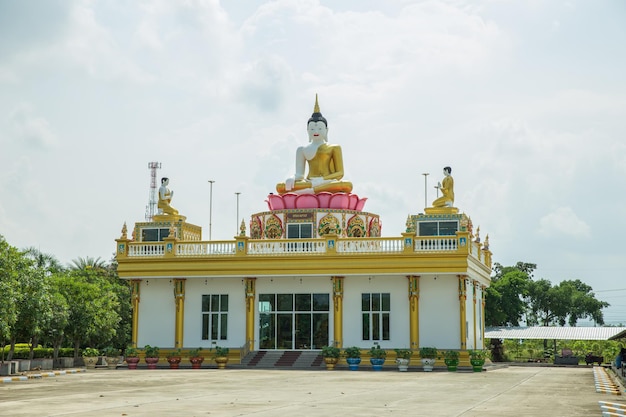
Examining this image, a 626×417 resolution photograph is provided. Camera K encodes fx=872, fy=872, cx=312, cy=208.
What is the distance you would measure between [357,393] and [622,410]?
257 inches

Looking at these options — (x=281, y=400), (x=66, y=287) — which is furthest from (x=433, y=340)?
(x=281, y=400)

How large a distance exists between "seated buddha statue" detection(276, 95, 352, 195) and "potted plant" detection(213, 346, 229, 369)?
1059cm

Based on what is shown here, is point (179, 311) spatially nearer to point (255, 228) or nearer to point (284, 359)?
point (284, 359)

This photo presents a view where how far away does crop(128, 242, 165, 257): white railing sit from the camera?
41375 millimetres

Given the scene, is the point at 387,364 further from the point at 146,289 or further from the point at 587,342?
the point at 587,342

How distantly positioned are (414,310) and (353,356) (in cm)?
343

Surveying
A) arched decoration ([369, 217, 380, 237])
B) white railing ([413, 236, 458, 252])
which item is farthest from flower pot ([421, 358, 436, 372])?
arched decoration ([369, 217, 380, 237])

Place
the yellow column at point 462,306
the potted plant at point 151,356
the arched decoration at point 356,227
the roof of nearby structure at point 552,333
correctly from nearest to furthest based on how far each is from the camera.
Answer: the yellow column at point 462,306 → the potted plant at point 151,356 → the arched decoration at point 356,227 → the roof of nearby structure at point 552,333

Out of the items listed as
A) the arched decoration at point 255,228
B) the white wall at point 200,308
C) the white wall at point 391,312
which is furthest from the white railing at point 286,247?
the arched decoration at point 255,228

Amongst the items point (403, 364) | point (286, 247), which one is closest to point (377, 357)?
point (403, 364)

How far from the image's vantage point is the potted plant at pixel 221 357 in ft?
124

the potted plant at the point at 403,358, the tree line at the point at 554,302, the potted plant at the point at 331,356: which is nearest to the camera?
the potted plant at the point at 403,358

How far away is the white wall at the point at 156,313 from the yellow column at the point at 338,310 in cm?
783

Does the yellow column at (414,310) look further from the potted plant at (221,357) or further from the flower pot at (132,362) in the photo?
the flower pot at (132,362)
